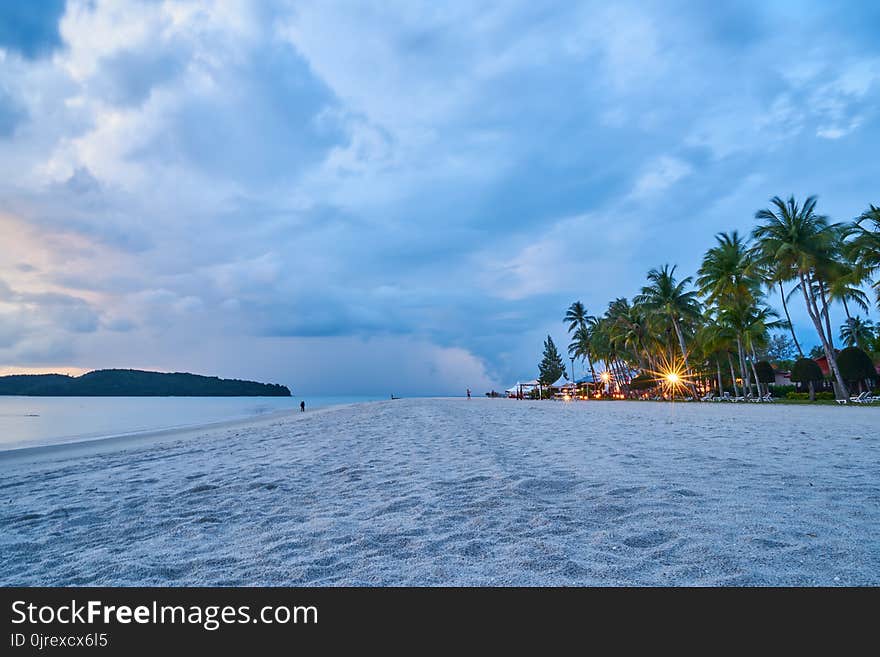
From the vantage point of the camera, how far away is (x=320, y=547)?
9.84 ft

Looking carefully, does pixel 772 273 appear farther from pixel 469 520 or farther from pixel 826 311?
pixel 469 520

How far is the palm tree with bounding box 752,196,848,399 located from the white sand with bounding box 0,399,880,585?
23.3 metres

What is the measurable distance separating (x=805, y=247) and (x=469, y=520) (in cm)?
3051

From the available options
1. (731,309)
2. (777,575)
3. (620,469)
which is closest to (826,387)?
(731,309)

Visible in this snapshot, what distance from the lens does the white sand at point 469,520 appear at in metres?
2.54

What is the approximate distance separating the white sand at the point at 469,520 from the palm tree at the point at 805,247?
23.3 meters

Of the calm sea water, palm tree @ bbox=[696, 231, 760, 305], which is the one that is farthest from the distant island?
palm tree @ bbox=[696, 231, 760, 305]

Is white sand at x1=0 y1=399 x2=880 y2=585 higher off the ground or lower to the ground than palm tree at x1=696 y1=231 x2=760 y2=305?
lower

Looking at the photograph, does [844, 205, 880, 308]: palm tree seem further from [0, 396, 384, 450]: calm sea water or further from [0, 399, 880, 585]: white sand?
[0, 396, 384, 450]: calm sea water

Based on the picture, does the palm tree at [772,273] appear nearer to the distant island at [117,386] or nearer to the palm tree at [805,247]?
the palm tree at [805,247]

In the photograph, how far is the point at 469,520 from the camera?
3.51 meters

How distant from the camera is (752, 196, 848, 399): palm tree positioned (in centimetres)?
2498
